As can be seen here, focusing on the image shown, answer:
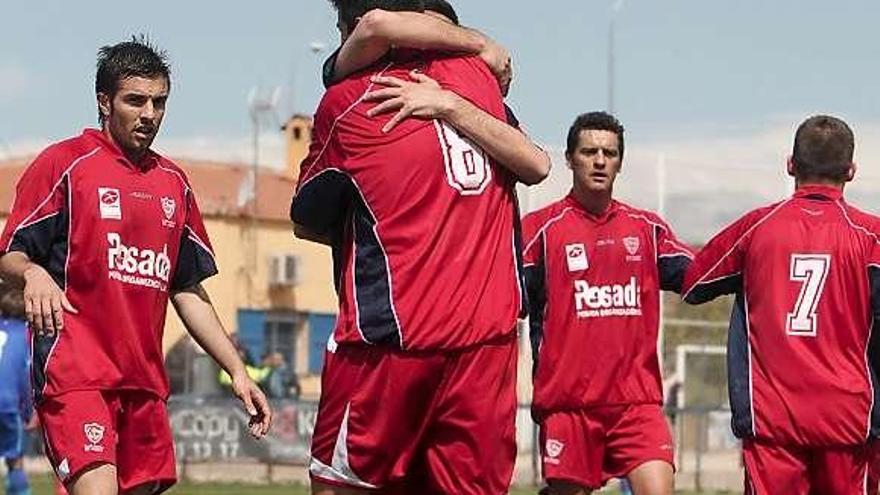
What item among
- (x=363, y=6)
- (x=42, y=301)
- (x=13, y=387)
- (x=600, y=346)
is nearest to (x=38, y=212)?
(x=42, y=301)

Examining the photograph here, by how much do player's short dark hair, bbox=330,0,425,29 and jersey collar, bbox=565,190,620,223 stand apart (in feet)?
16.8

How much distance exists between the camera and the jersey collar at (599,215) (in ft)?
39.5

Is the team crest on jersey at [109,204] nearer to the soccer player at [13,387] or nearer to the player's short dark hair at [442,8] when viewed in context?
the player's short dark hair at [442,8]

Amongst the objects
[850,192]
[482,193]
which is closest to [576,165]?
[482,193]

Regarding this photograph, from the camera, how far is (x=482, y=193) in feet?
22.4

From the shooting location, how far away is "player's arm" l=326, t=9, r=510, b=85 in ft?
22.1

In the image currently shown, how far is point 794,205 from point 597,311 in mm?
2531

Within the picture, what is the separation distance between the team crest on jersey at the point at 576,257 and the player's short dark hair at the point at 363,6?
496 cm

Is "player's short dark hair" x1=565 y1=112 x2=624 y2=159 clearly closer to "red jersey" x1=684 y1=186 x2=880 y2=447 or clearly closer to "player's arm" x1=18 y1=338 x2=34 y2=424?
"red jersey" x1=684 y1=186 x2=880 y2=447

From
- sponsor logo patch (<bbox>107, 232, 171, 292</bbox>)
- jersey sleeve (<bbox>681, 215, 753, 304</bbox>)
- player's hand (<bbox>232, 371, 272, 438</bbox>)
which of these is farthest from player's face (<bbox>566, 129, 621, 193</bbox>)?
player's hand (<bbox>232, 371, 272, 438</bbox>)

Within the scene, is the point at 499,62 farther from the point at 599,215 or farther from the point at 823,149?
the point at 599,215

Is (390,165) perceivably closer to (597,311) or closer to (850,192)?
(597,311)

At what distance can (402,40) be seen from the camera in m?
6.77

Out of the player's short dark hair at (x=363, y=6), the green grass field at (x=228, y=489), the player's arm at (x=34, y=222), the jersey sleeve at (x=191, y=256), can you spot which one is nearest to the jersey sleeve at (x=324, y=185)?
the player's short dark hair at (x=363, y=6)
